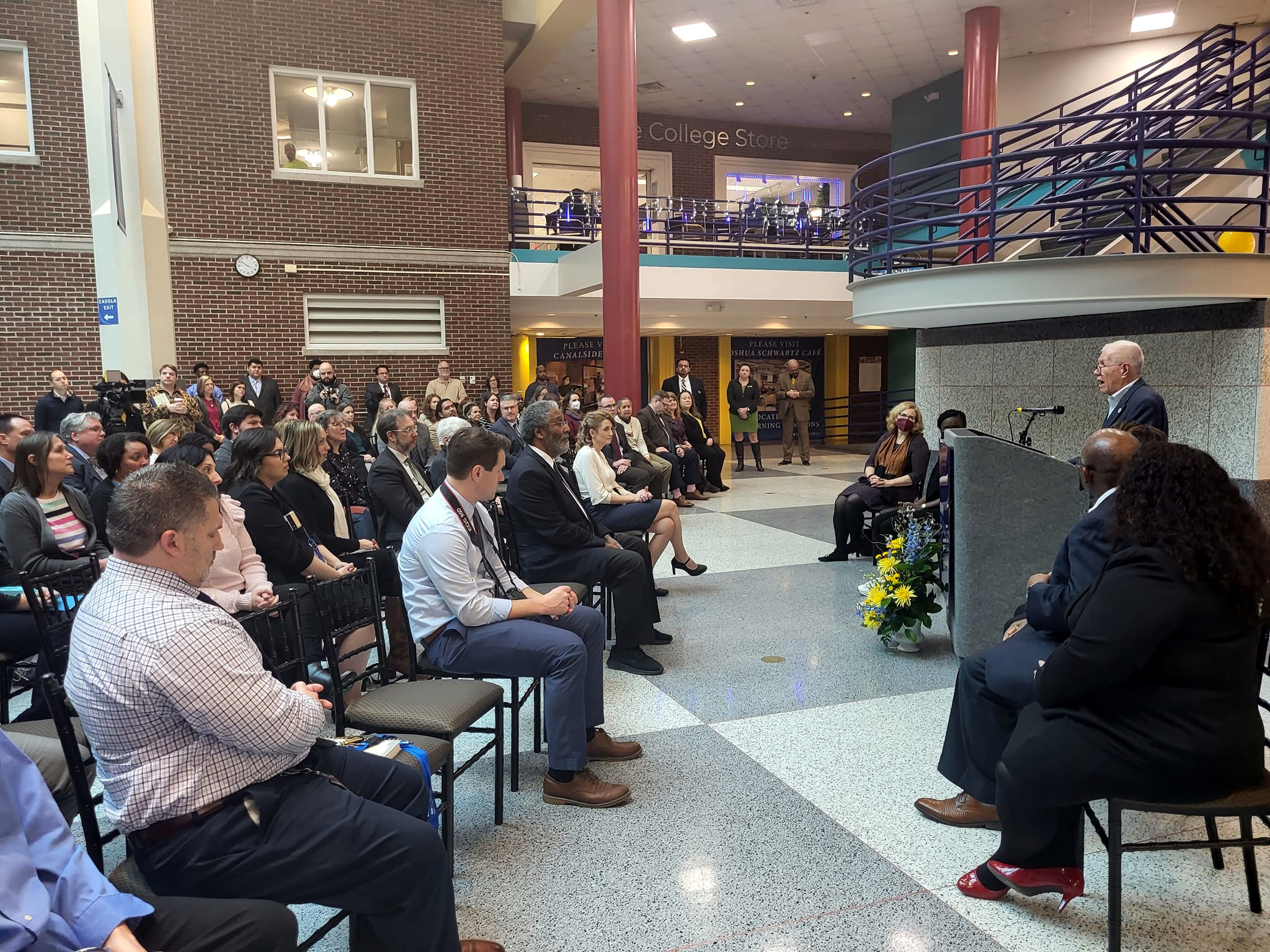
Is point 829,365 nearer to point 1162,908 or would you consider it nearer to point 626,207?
point 626,207

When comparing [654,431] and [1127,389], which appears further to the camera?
[654,431]

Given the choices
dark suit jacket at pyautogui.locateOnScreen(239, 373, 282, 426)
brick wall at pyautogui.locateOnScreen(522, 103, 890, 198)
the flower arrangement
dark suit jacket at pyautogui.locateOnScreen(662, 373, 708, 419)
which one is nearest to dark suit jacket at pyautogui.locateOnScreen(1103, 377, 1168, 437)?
the flower arrangement

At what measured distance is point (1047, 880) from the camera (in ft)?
8.19

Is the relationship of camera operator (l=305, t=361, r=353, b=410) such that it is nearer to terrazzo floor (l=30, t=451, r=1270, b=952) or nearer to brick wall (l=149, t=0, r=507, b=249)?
brick wall (l=149, t=0, r=507, b=249)

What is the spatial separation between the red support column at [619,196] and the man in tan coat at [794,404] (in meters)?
3.91

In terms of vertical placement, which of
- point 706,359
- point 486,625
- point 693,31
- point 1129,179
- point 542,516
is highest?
point 693,31

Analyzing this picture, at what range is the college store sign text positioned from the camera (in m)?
18.8

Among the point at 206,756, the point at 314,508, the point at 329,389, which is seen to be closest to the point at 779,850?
the point at 206,756

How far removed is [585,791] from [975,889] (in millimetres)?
1338

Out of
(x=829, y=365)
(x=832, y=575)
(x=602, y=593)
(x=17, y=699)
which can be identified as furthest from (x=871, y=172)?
(x=17, y=699)

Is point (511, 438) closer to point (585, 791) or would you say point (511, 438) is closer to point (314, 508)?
point (314, 508)

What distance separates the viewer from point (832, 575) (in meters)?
6.71

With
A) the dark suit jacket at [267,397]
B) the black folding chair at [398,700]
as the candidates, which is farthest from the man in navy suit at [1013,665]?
the dark suit jacket at [267,397]

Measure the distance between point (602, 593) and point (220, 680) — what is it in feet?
10.8
